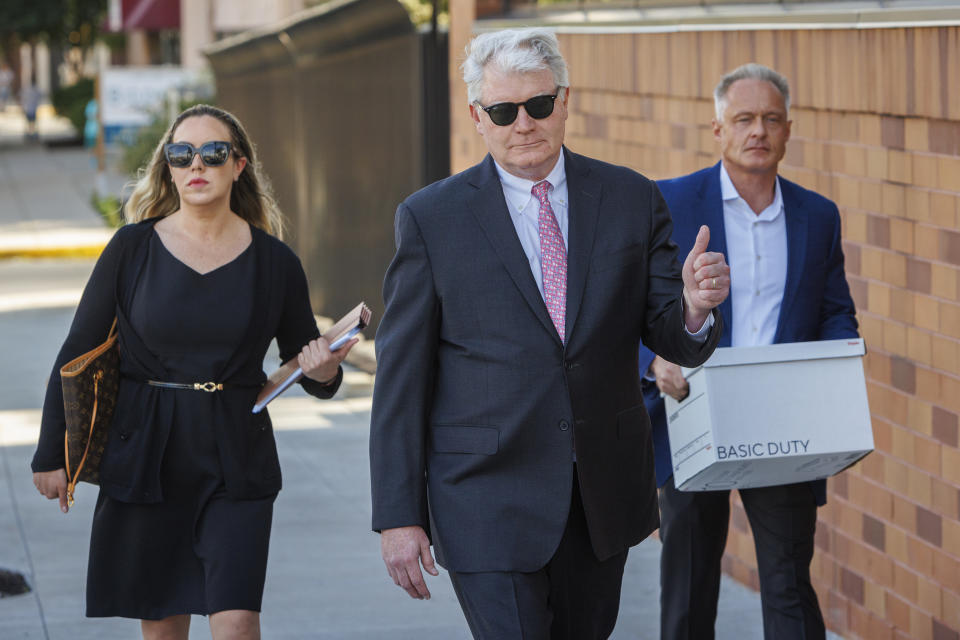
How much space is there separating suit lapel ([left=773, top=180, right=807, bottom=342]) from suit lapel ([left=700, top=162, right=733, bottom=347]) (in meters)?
0.14

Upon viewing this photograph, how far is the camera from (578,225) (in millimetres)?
3506

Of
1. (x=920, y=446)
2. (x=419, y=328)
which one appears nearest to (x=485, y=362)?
(x=419, y=328)

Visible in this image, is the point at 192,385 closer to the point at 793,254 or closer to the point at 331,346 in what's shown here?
the point at 331,346

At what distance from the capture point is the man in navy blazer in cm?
455

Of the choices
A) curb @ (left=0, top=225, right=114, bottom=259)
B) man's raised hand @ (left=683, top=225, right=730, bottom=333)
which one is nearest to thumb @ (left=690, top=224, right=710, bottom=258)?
man's raised hand @ (left=683, top=225, right=730, bottom=333)

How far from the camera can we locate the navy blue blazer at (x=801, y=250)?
4.53 m

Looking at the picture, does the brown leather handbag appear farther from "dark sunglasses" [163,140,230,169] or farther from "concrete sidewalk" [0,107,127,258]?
"concrete sidewalk" [0,107,127,258]

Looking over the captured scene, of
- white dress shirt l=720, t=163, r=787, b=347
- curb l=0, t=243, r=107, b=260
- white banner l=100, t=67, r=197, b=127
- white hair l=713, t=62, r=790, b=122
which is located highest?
white banner l=100, t=67, r=197, b=127

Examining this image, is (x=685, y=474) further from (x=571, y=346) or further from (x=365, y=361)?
(x=365, y=361)

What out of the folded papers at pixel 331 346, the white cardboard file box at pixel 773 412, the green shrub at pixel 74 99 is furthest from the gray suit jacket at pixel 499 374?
the green shrub at pixel 74 99

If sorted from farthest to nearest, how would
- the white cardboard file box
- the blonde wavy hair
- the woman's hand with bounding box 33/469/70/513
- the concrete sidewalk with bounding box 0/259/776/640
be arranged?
the concrete sidewalk with bounding box 0/259/776/640, the blonde wavy hair, the woman's hand with bounding box 33/469/70/513, the white cardboard file box

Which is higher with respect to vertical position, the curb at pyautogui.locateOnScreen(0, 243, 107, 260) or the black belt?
the black belt

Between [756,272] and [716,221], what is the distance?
18cm

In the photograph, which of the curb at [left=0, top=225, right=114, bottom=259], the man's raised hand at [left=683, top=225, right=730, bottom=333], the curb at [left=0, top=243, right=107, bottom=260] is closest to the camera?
Result: the man's raised hand at [left=683, top=225, right=730, bottom=333]
